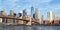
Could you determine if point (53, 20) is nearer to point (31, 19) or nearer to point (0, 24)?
point (31, 19)

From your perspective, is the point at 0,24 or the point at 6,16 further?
the point at 0,24

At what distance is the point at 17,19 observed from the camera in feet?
84.6

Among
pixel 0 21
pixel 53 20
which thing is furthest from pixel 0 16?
pixel 53 20

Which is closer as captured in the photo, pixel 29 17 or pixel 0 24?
pixel 0 24

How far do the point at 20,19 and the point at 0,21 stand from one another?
2769mm

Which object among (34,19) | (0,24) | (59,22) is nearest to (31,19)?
(34,19)

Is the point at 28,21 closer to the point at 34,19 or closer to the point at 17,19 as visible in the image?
the point at 34,19

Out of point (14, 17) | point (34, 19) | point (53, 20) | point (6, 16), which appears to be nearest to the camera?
point (6, 16)

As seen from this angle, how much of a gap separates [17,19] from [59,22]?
11.1 meters

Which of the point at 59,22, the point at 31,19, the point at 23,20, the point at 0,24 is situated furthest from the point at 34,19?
the point at 59,22

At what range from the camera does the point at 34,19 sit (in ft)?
91.1

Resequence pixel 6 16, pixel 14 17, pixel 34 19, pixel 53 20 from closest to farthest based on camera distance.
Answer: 1. pixel 6 16
2. pixel 14 17
3. pixel 34 19
4. pixel 53 20

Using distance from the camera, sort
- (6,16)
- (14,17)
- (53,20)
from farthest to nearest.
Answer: (53,20)
(14,17)
(6,16)

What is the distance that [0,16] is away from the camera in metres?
22.8
